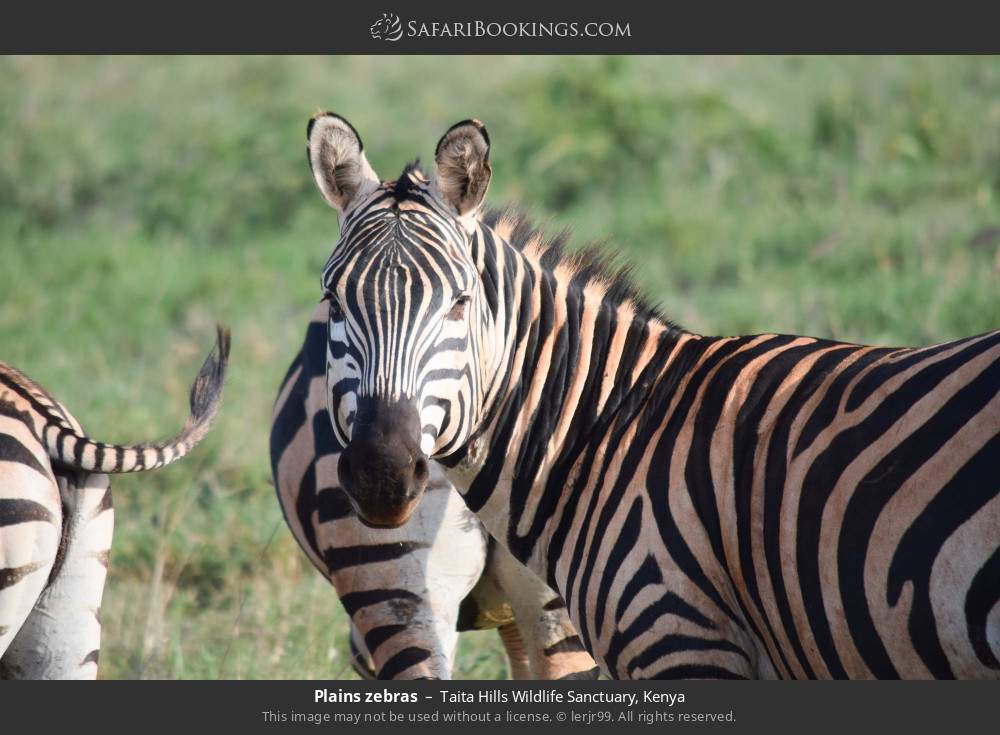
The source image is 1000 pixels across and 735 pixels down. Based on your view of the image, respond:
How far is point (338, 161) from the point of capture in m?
4.24

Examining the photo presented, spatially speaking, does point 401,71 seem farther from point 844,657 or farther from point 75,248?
point 844,657

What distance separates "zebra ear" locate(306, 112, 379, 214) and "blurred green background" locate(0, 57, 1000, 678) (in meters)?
2.50

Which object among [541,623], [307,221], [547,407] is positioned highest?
[307,221]

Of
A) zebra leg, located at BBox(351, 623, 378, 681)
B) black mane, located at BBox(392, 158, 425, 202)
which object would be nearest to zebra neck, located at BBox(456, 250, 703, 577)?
black mane, located at BBox(392, 158, 425, 202)

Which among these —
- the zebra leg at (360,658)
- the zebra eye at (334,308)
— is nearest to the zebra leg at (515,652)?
the zebra leg at (360,658)

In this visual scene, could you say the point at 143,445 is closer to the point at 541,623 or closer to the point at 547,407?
the point at 547,407

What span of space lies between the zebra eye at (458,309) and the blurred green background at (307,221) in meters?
2.55

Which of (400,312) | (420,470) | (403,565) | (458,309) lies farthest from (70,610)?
(458,309)

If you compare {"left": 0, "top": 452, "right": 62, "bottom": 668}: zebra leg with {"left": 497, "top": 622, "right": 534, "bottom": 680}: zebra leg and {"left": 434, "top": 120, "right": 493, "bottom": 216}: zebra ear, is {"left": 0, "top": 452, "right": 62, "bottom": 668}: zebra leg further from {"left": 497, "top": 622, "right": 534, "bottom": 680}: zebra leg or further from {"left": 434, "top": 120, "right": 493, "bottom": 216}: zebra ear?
{"left": 497, "top": 622, "right": 534, "bottom": 680}: zebra leg

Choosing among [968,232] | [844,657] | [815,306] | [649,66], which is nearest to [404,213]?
[844,657]

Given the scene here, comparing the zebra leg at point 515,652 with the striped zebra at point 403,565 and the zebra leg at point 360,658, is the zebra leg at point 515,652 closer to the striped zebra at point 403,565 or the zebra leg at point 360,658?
the striped zebra at point 403,565

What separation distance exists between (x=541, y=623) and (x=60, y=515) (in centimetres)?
188

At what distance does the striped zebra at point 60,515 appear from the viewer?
408 centimetres

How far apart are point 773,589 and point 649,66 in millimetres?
12690
